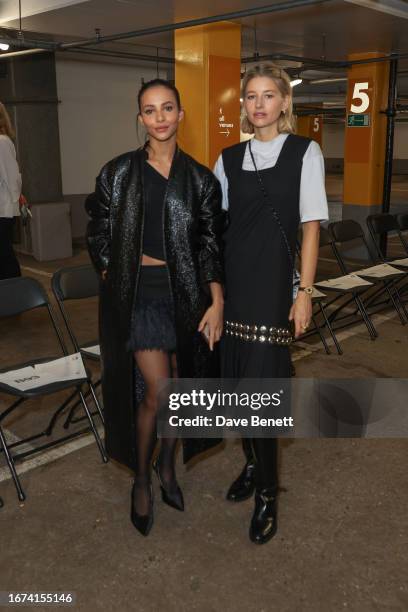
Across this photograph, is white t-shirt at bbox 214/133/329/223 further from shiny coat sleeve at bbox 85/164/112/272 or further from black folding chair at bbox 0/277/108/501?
black folding chair at bbox 0/277/108/501

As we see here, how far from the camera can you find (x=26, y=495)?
2.82m

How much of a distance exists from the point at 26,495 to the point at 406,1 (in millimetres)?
5372

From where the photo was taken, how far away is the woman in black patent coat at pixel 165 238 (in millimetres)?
2238

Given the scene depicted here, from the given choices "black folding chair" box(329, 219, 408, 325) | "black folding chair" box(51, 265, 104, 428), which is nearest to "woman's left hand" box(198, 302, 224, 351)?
"black folding chair" box(51, 265, 104, 428)

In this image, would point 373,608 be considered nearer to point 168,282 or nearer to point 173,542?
point 173,542

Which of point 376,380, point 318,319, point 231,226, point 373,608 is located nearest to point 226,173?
point 231,226

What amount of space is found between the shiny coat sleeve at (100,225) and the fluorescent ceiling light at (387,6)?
4099 millimetres

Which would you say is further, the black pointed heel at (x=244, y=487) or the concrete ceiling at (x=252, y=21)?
the concrete ceiling at (x=252, y=21)

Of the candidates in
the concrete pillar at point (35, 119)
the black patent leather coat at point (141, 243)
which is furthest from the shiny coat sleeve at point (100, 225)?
the concrete pillar at point (35, 119)

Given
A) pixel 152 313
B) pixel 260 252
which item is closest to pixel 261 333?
pixel 260 252

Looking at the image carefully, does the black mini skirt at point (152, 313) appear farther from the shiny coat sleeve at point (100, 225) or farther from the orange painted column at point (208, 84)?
the orange painted column at point (208, 84)

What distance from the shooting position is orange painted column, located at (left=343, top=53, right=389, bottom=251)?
26.0ft

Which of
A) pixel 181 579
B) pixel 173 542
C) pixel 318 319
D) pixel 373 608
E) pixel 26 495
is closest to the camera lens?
pixel 373 608

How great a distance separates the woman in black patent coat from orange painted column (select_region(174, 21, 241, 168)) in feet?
13.8
